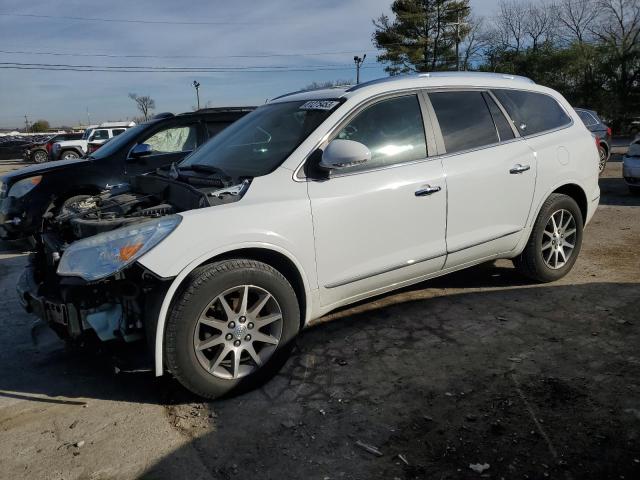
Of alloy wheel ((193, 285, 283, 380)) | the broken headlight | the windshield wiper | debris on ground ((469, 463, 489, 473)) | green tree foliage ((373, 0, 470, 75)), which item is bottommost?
debris on ground ((469, 463, 489, 473))

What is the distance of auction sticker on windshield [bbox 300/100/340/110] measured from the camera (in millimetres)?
3598

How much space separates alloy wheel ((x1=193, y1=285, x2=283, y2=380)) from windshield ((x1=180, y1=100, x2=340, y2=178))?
0.82m

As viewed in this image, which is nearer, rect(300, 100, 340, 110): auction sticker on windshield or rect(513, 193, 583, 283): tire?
rect(300, 100, 340, 110): auction sticker on windshield

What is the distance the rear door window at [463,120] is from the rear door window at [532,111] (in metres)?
0.30

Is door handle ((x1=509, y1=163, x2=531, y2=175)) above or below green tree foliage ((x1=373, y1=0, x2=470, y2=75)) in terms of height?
below

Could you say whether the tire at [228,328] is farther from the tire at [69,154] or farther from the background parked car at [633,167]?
the tire at [69,154]

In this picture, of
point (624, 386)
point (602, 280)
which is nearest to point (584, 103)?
point (602, 280)

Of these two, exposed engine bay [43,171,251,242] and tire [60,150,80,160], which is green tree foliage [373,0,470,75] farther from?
exposed engine bay [43,171,251,242]

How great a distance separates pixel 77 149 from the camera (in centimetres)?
2350

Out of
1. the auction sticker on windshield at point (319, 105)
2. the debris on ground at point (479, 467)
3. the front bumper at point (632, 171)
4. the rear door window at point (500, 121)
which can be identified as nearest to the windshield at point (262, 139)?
the auction sticker on windshield at point (319, 105)

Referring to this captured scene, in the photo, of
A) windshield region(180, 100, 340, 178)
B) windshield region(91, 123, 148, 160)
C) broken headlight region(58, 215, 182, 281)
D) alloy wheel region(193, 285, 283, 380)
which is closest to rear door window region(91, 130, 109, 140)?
windshield region(91, 123, 148, 160)

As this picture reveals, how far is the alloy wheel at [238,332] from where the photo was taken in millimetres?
2943

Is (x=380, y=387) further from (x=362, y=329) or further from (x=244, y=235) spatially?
(x=244, y=235)

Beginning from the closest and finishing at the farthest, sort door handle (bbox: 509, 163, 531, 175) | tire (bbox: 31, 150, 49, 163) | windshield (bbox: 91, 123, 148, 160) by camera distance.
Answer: door handle (bbox: 509, 163, 531, 175) → windshield (bbox: 91, 123, 148, 160) → tire (bbox: 31, 150, 49, 163)
